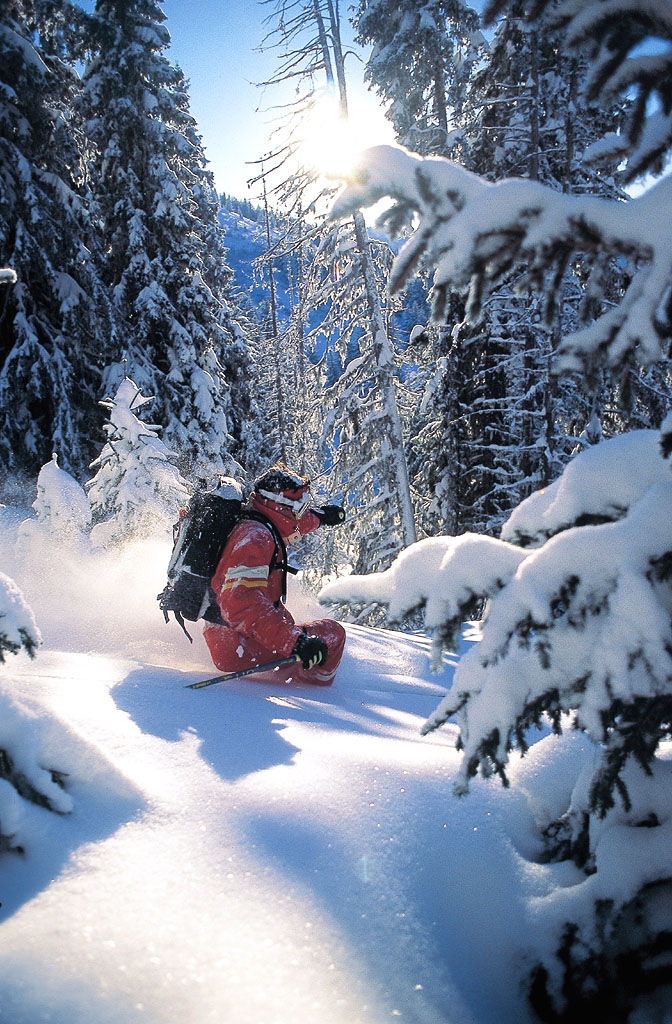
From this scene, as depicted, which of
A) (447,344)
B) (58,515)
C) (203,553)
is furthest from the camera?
(447,344)

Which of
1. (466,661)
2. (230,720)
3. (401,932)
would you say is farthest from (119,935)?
(230,720)

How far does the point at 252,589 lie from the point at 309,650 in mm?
689

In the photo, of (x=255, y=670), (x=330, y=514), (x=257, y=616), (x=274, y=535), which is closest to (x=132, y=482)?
(x=330, y=514)

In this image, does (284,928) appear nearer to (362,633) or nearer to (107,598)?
(362,633)

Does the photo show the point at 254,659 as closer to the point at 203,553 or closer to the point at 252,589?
the point at 252,589

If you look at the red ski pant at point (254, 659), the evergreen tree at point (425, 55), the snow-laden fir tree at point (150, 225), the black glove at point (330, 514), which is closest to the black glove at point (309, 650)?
the red ski pant at point (254, 659)

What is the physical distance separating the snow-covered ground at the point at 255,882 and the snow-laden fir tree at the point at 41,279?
38.6 feet

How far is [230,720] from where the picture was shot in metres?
3.07

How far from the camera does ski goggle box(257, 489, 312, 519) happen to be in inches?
202

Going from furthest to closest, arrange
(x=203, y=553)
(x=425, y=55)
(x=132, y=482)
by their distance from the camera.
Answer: (x=425, y=55) → (x=132, y=482) → (x=203, y=553)

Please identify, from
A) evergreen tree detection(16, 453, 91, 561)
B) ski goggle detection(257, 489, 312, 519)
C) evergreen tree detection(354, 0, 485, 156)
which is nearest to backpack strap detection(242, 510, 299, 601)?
ski goggle detection(257, 489, 312, 519)

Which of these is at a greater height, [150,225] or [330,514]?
[150,225]

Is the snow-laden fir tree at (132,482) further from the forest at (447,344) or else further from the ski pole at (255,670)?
the ski pole at (255,670)

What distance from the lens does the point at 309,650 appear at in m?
4.48
